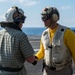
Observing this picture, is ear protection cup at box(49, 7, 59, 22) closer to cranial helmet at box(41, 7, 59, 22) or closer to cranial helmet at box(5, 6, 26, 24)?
cranial helmet at box(41, 7, 59, 22)

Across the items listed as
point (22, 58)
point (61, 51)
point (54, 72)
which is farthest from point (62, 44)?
point (22, 58)

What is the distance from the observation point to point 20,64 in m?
4.98

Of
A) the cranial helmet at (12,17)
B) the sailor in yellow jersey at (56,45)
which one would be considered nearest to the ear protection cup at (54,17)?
the sailor in yellow jersey at (56,45)

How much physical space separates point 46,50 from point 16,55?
1.09 m

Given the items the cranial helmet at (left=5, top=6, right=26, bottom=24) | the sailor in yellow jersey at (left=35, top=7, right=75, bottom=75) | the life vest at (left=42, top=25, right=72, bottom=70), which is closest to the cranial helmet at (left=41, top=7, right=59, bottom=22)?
the sailor in yellow jersey at (left=35, top=7, right=75, bottom=75)

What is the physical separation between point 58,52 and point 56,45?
0.12 meters

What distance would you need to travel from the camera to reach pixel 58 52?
18.9 ft

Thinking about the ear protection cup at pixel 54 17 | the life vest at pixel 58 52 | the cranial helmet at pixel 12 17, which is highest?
the cranial helmet at pixel 12 17

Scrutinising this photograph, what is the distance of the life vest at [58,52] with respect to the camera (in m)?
5.74

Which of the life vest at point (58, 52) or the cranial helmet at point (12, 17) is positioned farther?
the life vest at point (58, 52)

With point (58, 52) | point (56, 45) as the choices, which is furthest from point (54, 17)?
point (58, 52)

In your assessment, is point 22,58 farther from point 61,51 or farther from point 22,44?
point 61,51

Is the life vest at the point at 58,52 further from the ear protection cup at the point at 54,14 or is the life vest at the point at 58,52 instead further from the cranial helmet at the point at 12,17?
the cranial helmet at the point at 12,17

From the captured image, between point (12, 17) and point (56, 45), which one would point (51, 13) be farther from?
point (12, 17)
